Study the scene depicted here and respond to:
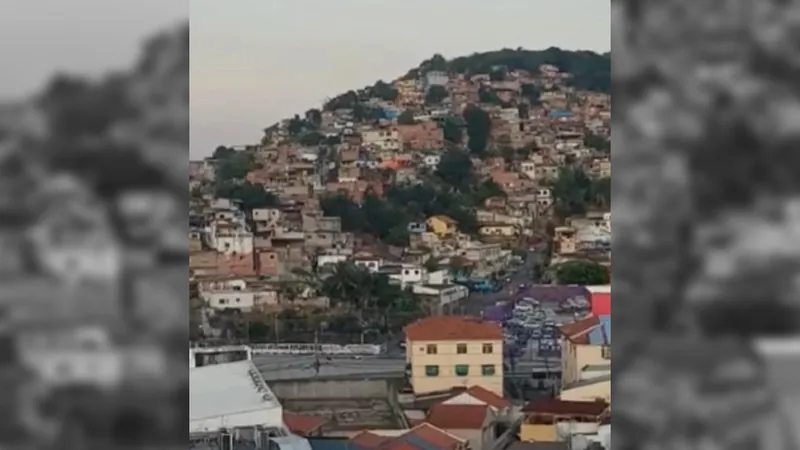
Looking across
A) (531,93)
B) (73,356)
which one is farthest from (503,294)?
(73,356)

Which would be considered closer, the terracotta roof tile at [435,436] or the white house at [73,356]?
the white house at [73,356]

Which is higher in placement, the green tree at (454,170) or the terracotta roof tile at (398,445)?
the green tree at (454,170)

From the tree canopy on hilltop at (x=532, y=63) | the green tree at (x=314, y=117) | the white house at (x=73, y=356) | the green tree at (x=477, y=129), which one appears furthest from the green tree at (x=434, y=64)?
the white house at (x=73, y=356)

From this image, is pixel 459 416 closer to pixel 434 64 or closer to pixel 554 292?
pixel 554 292

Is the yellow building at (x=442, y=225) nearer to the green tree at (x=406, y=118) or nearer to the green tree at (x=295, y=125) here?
the green tree at (x=406, y=118)

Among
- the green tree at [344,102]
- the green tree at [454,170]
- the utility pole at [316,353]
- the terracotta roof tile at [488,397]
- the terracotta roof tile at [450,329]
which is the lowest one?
the terracotta roof tile at [488,397]

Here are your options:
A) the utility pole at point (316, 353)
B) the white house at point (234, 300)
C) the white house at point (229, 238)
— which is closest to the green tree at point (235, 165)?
the white house at point (229, 238)
